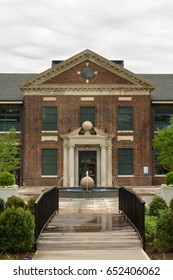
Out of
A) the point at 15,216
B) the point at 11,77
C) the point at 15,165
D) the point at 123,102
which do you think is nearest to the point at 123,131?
the point at 123,102

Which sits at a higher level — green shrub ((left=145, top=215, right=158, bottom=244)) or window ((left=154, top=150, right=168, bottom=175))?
window ((left=154, top=150, right=168, bottom=175))

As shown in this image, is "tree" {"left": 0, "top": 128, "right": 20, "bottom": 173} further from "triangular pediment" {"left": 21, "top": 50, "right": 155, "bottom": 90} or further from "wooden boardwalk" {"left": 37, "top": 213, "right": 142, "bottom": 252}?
"wooden boardwalk" {"left": 37, "top": 213, "right": 142, "bottom": 252}

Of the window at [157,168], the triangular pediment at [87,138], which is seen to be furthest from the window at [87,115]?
the window at [157,168]

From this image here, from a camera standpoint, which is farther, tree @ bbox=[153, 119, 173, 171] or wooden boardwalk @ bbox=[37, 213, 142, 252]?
tree @ bbox=[153, 119, 173, 171]

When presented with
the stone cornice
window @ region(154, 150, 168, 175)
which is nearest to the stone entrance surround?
the stone cornice

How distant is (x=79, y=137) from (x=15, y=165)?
625 centimetres

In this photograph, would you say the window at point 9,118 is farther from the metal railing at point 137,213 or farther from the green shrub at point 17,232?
the green shrub at point 17,232

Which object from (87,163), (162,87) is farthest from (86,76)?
(162,87)

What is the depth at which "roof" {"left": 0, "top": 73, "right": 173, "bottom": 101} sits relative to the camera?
44.8 m

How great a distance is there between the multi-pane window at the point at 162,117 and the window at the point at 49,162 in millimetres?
9956

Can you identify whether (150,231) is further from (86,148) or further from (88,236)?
(86,148)

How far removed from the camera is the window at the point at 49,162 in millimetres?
42625

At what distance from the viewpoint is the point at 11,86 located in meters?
48.1

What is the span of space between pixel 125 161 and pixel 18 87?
44.2 ft
